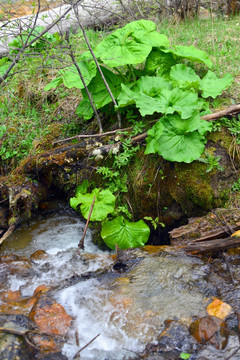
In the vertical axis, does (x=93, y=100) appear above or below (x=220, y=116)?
above

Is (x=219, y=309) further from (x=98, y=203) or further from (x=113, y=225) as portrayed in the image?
(x=98, y=203)

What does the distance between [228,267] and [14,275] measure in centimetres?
179

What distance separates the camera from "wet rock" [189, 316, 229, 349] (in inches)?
77.3

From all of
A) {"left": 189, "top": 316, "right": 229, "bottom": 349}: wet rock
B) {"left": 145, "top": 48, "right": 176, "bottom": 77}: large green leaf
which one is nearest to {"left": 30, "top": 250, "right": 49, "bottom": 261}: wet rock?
{"left": 189, "top": 316, "right": 229, "bottom": 349}: wet rock

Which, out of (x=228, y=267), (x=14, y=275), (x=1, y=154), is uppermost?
(x=1, y=154)

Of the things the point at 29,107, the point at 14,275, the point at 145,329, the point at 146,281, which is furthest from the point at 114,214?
the point at 29,107

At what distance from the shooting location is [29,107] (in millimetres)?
4504

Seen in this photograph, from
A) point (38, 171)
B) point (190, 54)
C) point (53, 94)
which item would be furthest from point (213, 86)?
point (53, 94)

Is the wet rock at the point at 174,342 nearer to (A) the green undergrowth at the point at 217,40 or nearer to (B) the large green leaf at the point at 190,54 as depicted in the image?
(A) the green undergrowth at the point at 217,40

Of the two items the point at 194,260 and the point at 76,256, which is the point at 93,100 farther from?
the point at 194,260

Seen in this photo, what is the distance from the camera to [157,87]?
325cm

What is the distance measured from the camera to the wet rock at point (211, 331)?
77.3 inches

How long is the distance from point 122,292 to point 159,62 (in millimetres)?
2377

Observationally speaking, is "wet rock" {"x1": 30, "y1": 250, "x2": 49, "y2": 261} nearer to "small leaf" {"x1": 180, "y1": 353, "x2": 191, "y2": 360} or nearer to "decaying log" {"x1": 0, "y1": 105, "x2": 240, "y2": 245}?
"decaying log" {"x1": 0, "y1": 105, "x2": 240, "y2": 245}
